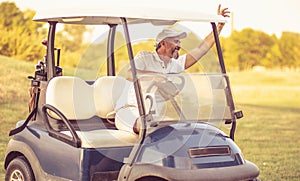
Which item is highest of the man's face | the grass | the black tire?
the man's face

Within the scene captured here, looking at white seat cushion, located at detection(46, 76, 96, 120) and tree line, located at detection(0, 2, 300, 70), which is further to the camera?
tree line, located at detection(0, 2, 300, 70)

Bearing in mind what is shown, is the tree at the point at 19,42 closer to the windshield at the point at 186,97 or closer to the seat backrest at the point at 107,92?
the seat backrest at the point at 107,92

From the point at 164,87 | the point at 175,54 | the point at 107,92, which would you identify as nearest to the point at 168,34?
the point at 175,54

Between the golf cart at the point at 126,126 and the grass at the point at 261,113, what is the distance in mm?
Result: 2325

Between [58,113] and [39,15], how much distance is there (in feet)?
3.00

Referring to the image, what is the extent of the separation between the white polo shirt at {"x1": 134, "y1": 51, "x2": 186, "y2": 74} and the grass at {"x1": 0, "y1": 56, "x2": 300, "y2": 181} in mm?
3036

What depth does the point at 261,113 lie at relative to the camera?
17.7m

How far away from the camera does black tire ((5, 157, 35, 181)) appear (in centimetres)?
555

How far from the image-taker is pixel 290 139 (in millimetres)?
13094

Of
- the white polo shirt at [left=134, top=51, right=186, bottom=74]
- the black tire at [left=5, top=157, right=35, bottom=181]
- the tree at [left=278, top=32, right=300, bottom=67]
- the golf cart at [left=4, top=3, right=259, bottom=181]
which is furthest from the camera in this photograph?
the tree at [left=278, top=32, right=300, bottom=67]

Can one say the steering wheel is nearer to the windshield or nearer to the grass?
the windshield

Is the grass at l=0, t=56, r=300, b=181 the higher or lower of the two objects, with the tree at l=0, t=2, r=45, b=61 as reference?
lower

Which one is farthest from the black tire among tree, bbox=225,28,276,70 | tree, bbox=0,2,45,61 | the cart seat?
tree, bbox=225,28,276,70

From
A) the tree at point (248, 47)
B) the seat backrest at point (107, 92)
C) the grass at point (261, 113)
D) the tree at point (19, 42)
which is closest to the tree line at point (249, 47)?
the tree at point (248, 47)
